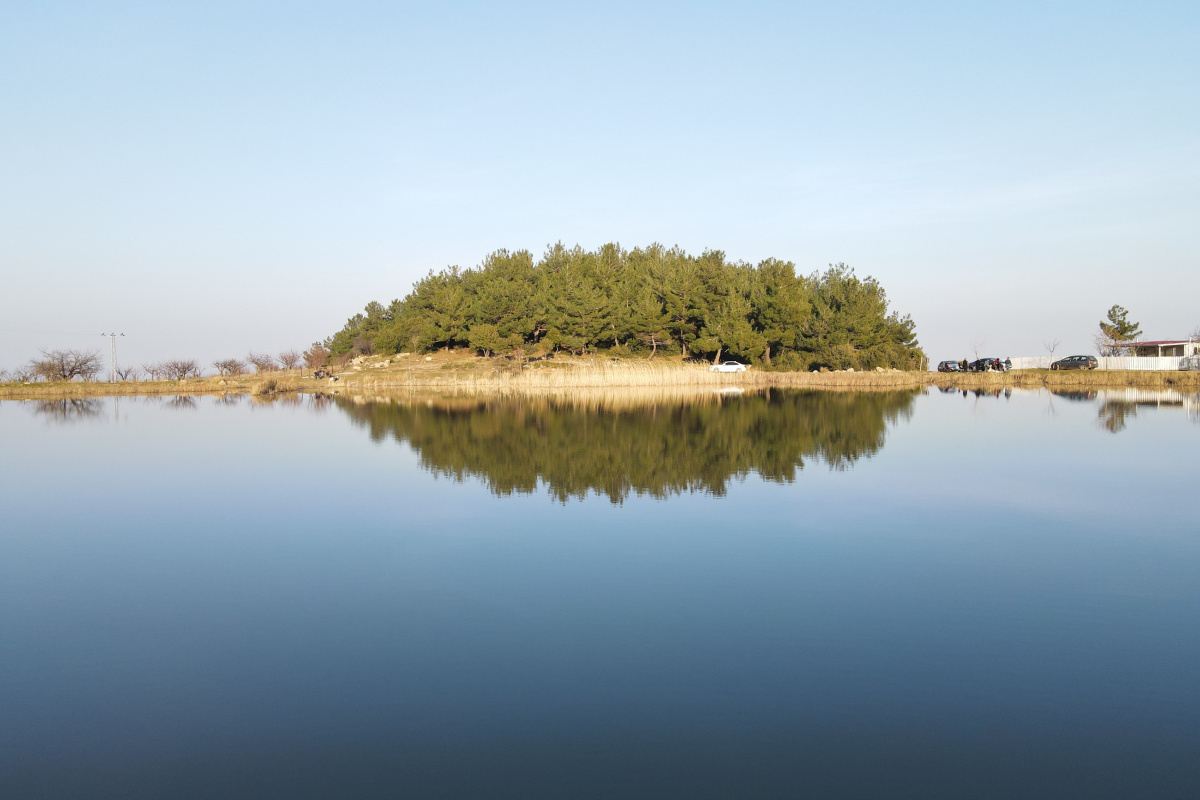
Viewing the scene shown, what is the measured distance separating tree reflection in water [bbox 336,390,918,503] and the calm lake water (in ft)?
0.85

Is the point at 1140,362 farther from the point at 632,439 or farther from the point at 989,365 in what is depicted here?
the point at 632,439

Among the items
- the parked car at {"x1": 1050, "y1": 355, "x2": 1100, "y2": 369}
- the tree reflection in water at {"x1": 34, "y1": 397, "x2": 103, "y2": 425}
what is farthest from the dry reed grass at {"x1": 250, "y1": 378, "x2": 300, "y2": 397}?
the parked car at {"x1": 1050, "y1": 355, "x2": 1100, "y2": 369}

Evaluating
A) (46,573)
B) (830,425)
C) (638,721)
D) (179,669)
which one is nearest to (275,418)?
(830,425)

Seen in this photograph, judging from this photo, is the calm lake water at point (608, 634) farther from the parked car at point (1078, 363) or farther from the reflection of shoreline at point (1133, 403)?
the parked car at point (1078, 363)

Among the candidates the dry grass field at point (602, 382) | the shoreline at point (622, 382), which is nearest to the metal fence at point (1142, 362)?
the shoreline at point (622, 382)

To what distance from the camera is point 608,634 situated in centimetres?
694

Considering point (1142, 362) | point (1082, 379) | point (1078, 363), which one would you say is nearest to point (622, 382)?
point (1082, 379)

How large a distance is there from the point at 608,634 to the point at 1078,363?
61.7m

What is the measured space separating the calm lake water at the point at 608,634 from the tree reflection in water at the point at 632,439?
0.26 meters

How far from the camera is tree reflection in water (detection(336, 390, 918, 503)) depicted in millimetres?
15297

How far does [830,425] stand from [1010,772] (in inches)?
786

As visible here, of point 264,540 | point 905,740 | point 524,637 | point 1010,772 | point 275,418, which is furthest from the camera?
point 275,418

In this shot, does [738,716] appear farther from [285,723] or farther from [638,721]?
→ [285,723]

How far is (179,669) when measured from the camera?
6406 mm
